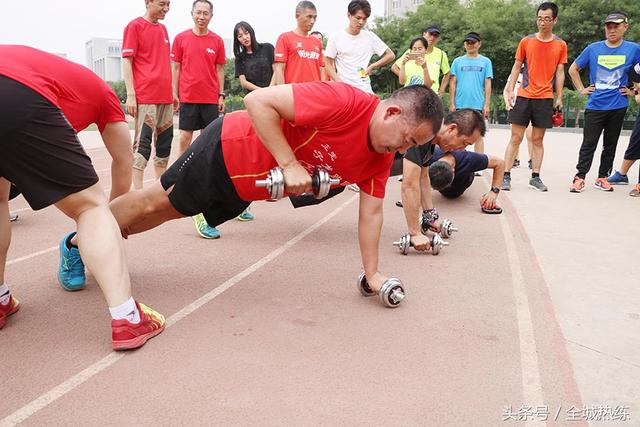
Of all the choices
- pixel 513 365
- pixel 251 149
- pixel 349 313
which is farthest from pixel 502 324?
pixel 251 149

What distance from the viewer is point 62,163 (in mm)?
2229

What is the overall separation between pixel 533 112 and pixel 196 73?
4.12 metres

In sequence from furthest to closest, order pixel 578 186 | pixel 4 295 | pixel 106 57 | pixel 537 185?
pixel 106 57, pixel 537 185, pixel 578 186, pixel 4 295

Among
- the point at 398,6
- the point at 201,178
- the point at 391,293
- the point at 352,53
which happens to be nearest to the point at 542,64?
the point at 352,53

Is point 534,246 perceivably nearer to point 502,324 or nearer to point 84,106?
point 502,324

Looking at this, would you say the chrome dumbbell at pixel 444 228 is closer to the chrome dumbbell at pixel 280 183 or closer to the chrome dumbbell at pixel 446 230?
the chrome dumbbell at pixel 446 230

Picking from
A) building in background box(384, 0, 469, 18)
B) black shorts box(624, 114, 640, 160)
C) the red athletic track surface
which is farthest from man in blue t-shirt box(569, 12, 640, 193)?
building in background box(384, 0, 469, 18)

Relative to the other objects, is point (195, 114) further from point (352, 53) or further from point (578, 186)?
point (578, 186)

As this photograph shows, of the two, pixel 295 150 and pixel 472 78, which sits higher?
pixel 472 78

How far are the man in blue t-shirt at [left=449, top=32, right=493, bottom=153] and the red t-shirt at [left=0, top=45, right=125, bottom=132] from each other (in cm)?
588

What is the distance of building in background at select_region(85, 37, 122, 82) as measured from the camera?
106938 millimetres

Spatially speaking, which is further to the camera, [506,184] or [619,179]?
[619,179]

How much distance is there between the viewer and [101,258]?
2355 millimetres

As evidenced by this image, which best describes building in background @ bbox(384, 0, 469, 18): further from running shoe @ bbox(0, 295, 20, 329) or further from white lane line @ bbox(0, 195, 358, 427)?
running shoe @ bbox(0, 295, 20, 329)
